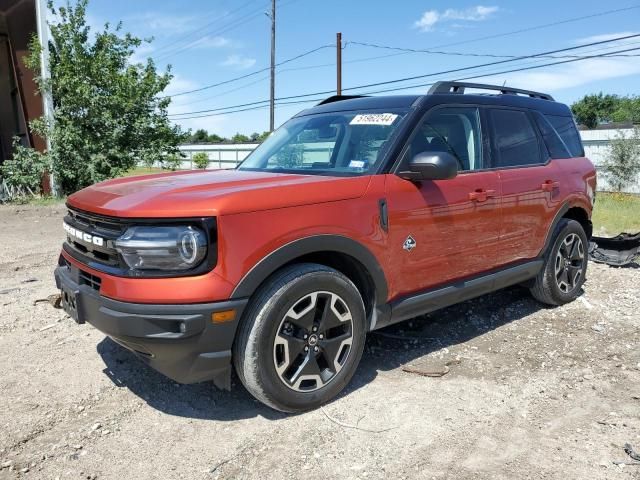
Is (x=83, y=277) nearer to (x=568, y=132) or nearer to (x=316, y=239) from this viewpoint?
(x=316, y=239)

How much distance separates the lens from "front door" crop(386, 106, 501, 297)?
10.7 feet

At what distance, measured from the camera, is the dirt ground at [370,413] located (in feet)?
8.41

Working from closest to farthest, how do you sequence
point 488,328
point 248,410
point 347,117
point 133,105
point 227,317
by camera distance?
point 227,317
point 248,410
point 347,117
point 488,328
point 133,105

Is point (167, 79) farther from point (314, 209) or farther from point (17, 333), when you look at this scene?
point (314, 209)

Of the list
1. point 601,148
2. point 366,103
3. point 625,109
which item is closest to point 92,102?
point 366,103

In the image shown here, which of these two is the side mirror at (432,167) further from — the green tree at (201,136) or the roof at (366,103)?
the green tree at (201,136)

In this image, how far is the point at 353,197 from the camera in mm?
3039

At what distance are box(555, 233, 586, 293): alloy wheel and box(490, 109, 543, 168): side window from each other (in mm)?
982

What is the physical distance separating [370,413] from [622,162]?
104 ft

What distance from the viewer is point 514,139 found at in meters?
4.29

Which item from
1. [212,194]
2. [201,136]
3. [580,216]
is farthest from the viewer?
[201,136]

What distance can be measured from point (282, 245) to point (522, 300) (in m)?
3.46

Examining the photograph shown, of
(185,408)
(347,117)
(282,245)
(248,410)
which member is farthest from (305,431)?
(347,117)

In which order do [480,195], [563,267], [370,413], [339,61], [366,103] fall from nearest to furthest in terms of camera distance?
1. [370,413]
2. [480,195]
3. [366,103]
4. [563,267]
5. [339,61]
